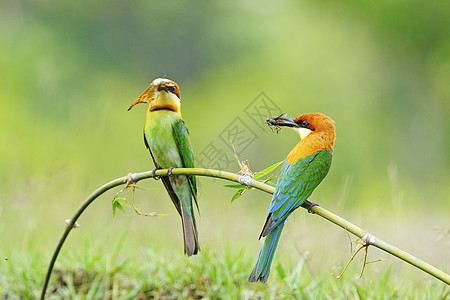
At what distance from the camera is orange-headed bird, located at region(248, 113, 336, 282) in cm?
204

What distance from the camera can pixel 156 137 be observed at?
2809 millimetres

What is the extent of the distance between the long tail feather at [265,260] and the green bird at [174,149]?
1.31ft

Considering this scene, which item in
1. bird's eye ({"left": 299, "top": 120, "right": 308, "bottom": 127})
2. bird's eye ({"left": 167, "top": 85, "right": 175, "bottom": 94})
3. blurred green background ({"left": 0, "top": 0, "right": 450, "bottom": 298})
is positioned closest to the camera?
bird's eye ({"left": 299, "top": 120, "right": 308, "bottom": 127})

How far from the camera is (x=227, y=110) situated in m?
20.4

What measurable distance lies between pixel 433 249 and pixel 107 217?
222 cm

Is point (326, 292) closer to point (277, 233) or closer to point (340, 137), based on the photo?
point (277, 233)

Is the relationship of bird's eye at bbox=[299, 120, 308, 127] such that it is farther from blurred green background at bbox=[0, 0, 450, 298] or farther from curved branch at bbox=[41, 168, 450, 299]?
curved branch at bbox=[41, 168, 450, 299]

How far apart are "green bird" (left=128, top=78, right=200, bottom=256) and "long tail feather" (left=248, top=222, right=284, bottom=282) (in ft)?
1.31

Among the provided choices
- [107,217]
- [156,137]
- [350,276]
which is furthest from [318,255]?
[107,217]

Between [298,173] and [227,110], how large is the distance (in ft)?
59.9

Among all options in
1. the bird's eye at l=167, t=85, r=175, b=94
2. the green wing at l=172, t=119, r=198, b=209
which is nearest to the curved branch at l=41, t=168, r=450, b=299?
the bird's eye at l=167, t=85, r=175, b=94

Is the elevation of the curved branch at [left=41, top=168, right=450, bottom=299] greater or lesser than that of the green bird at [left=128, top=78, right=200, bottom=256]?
lesser

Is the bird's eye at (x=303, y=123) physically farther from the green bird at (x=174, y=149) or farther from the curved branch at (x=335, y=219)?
the green bird at (x=174, y=149)

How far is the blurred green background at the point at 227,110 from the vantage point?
411 cm
